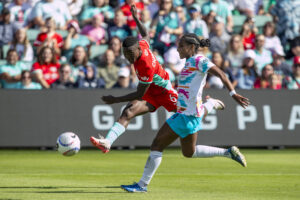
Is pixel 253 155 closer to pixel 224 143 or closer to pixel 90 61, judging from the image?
pixel 224 143

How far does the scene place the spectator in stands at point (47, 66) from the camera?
18.1 meters

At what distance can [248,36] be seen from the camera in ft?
69.5

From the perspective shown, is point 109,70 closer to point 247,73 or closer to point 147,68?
point 247,73

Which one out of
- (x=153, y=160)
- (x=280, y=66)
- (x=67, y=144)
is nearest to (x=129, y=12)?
(x=280, y=66)

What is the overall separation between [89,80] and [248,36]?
220 inches

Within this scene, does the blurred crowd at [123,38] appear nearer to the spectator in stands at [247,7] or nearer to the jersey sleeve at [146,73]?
the spectator in stands at [247,7]

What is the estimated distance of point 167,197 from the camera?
870cm

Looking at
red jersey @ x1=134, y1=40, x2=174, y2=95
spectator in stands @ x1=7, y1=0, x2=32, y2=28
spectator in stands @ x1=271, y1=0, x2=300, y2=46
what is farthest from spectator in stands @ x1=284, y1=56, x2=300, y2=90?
red jersey @ x1=134, y1=40, x2=174, y2=95

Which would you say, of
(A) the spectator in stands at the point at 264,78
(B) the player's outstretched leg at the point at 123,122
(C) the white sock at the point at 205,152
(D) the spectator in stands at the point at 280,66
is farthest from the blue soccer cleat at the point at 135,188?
(D) the spectator in stands at the point at 280,66

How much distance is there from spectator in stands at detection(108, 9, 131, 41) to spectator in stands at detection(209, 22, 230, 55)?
2.52 metres

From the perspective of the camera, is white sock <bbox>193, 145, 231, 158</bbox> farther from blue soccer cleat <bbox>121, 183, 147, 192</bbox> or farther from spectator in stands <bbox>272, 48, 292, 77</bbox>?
spectator in stands <bbox>272, 48, 292, 77</bbox>

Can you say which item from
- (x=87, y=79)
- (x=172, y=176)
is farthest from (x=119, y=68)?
(x=172, y=176)

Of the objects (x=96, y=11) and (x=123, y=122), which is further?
(x=96, y=11)

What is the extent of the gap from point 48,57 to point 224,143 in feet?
17.0
